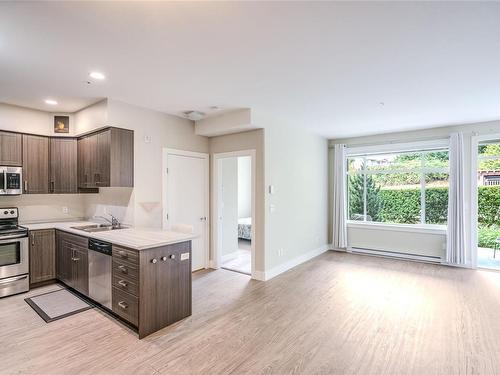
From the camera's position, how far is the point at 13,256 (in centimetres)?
369

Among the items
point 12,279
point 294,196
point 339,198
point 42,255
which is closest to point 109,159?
point 42,255

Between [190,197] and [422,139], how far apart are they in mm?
4791

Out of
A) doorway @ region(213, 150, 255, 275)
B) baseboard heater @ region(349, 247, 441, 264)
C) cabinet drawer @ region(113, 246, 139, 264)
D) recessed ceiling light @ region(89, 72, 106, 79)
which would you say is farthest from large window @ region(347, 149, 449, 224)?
recessed ceiling light @ region(89, 72, 106, 79)

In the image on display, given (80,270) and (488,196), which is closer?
(80,270)

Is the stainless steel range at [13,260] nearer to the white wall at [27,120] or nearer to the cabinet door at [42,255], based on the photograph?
the cabinet door at [42,255]

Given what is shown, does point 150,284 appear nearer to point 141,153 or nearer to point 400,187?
point 141,153

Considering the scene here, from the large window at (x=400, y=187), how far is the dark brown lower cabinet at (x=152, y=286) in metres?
4.77

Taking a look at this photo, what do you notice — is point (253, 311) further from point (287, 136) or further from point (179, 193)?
point (287, 136)

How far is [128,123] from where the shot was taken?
3916mm

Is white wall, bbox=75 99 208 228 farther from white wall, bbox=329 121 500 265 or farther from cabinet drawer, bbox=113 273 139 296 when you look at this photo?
white wall, bbox=329 121 500 265

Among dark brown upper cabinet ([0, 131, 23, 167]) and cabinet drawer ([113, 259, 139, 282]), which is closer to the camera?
cabinet drawer ([113, 259, 139, 282])

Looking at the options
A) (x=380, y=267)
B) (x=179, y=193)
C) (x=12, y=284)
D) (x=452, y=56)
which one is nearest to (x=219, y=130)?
(x=179, y=193)

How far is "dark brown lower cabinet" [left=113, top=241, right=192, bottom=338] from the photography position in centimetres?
271

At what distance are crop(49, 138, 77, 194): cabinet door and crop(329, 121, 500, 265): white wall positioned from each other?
5.42 metres
